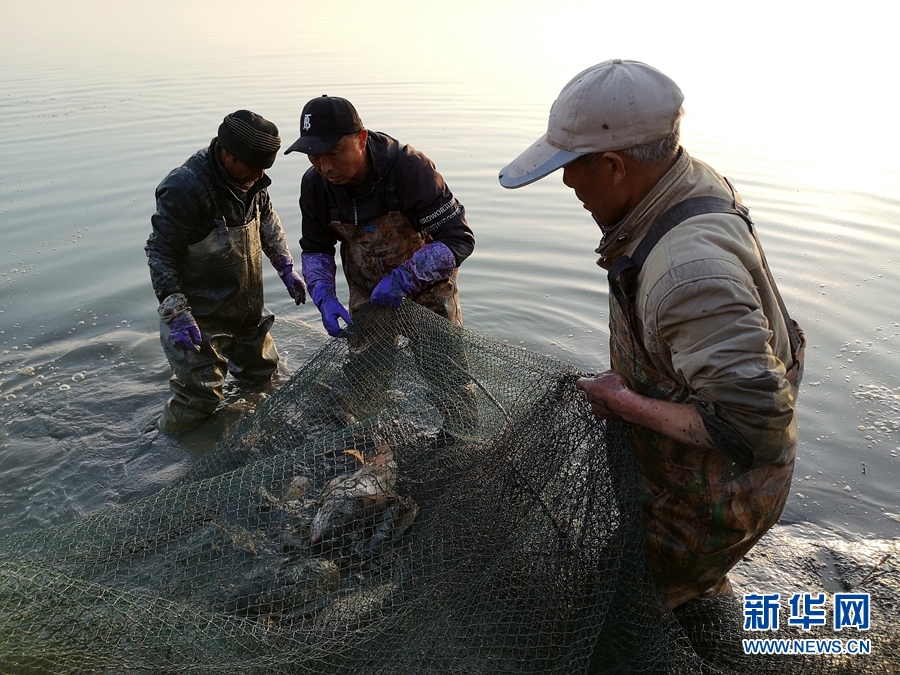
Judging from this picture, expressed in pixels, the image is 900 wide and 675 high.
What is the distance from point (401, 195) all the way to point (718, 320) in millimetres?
2362

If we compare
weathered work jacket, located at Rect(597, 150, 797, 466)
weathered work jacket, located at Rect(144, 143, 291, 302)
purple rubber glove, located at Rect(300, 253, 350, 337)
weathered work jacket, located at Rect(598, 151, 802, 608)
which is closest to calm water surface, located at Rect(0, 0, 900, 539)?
weathered work jacket, located at Rect(144, 143, 291, 302)

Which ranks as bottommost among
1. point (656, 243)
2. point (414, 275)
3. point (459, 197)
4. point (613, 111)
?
point (459, 197)

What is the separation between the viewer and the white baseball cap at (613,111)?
2.17 m

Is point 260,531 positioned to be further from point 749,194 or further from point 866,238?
point 749,194

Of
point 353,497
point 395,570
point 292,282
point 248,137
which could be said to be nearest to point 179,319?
point 292,282

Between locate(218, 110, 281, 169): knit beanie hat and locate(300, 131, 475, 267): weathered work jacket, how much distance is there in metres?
0.36

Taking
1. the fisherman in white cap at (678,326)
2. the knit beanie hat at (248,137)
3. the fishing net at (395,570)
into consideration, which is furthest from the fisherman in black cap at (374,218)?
the fisherman in white cap at (678,326)

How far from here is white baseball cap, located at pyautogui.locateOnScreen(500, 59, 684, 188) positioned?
2.17 meters

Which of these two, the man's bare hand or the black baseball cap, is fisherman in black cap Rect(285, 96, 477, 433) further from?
the man's bare hand

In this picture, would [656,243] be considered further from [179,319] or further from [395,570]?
[179,319]

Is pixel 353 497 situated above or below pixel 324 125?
below

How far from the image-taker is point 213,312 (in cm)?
482

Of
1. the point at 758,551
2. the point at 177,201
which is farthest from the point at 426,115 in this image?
the point at 758,551

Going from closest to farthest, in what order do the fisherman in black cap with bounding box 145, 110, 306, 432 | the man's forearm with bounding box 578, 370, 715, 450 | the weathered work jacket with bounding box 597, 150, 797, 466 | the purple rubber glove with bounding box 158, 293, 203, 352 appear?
the weathered work jacket with bounding box 597, 150, 797, 466
the man's forearm with bounding box 578, 370, 715, 450
the fisherman in black cap with bounding box 145, 110, 306, 432
the purple rubber glove with bounding box 158, 293, 203, 352
